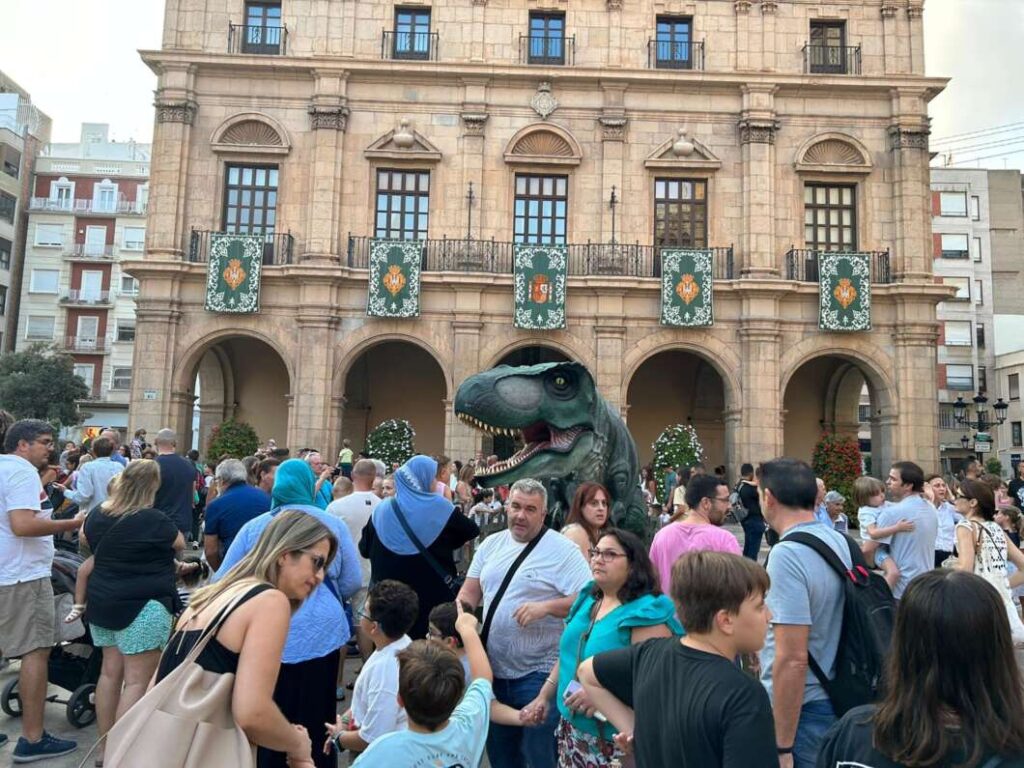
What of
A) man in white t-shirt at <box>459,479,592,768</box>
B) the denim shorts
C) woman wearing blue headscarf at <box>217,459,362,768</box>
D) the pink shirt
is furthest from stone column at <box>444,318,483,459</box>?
man in white t-shirt at <box>459,479,592,768</box>

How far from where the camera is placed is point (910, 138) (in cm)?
2238

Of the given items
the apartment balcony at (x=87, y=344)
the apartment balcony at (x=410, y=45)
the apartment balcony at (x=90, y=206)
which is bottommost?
the apartment balcony at (x=87, y=344)

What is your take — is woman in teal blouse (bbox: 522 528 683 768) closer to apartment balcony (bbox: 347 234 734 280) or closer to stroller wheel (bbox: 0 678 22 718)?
stroller wheel (bbox: 0 678 22 718)

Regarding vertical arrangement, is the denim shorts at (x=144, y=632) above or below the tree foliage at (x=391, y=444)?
below

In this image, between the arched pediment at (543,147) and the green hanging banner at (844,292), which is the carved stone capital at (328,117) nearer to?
the arched pediment at (543,147)

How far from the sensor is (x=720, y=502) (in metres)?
5.10

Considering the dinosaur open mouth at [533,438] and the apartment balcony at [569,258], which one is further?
the apartment balcony at [569,258]

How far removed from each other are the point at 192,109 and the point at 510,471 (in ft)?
67.3

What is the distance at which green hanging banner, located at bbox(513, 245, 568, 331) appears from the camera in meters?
21.5

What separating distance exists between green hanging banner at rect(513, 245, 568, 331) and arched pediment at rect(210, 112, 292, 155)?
24.6 ft

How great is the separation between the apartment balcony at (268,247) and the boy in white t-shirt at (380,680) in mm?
19316

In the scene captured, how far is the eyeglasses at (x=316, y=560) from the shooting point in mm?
2889

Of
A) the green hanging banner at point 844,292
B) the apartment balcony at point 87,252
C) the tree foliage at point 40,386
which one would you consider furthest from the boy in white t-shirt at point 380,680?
the apartment balcony at point 87,252

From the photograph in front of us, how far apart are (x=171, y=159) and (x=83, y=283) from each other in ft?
86.4
